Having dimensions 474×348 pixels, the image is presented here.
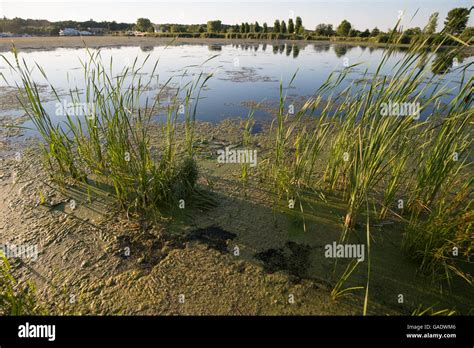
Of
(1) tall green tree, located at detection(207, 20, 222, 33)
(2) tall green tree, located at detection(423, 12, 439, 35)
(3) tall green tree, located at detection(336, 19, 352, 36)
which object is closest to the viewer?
(2) tall green tree, located at detection(423, 12, 439, 35)

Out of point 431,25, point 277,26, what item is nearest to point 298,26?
point 277,26

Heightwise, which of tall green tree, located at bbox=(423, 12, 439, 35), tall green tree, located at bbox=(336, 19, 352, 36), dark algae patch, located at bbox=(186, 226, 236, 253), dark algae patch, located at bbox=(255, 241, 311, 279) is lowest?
dark algae patch, located at bbox=(255, 241, 311, 279)

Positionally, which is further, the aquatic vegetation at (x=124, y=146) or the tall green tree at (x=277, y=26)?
the tall green tree at (x=277, y=26)

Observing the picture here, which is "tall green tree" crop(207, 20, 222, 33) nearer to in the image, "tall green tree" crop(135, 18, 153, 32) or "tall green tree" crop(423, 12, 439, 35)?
"tall green tree" crop(135, 18, 153, 32)

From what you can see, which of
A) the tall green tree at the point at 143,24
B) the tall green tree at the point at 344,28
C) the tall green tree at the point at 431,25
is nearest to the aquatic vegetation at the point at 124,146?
the tall green tree at the point at 431,25

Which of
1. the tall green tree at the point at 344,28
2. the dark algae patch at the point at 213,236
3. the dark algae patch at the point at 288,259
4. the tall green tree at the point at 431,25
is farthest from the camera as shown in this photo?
the tall green tree at the point at 344,28

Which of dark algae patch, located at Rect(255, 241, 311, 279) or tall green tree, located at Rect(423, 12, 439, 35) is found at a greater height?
tall green tree, located at Rect(423, 12, 439, 35)

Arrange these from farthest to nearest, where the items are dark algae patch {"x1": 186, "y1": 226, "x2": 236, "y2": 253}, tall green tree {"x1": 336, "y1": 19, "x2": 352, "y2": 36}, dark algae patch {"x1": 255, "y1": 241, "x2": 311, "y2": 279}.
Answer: tall green tree {"x1": 336, "y1": 19, "x2": 352, "y2": 36} < dark algae patch {"x1": 186, "y1": 226, "x2": 236, "y2": 253} < dark algae patch {"x1": 255, "y1": 241, "x2": 311, "y2": 279}

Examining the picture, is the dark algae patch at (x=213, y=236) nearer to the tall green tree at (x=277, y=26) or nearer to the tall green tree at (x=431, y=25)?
the tall green tree at (x=431, y=25)

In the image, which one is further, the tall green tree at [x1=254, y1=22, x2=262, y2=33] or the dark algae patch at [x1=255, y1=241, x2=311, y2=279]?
the tall green tree at [x1=254, y1=22, x2=262, y2=33]

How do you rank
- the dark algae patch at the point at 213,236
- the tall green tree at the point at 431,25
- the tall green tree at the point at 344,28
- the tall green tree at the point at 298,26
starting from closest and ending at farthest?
the tall green tree at the point at 431,25
the dark algae patch at the point at 213,236
the tall green tree at the point at 344,28
the tall green tree at the point at 298,26

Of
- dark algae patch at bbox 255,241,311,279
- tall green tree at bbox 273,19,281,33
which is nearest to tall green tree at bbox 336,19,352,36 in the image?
tall green tree at bbox 273,19,281,33
